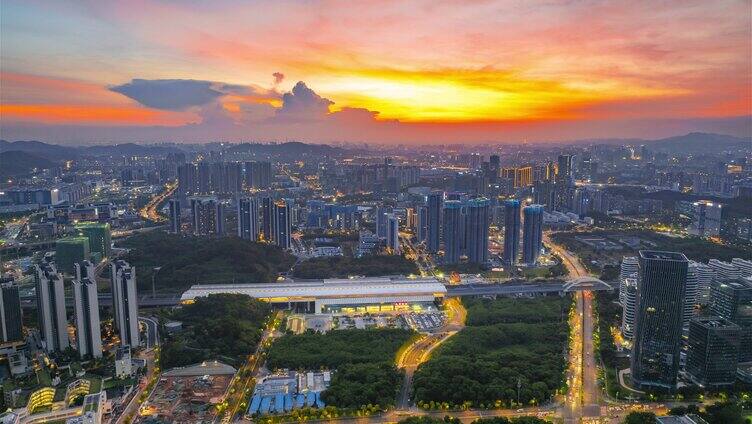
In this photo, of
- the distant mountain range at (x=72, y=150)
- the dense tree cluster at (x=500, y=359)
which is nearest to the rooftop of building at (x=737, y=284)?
the dense tree cluster at (x=500, y=359)

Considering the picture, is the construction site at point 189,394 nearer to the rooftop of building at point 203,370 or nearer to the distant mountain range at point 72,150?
the rooftop of building at point 203,370

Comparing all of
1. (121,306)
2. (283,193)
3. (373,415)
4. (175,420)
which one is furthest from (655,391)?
(283,193)

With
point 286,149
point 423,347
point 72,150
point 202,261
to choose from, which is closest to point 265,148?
point 286,149

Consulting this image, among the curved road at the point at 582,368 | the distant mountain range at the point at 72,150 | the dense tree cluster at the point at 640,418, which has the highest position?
the distant mountain range at the point at 72,150

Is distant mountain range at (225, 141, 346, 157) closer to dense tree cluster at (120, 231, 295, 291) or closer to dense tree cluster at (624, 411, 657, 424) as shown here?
dense tree cluster at (120, 231, 295, 291)

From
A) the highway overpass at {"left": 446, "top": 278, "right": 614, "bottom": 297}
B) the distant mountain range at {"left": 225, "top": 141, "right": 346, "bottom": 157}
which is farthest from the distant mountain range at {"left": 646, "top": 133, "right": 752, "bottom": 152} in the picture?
the highway overpass at {"left": 446, "top": 278, "right": 614, "bottom": 297}

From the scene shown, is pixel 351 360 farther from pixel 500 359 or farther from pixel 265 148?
pixel 265 148

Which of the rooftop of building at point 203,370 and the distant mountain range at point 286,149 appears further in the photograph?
the distant mountain range at point 286,149
